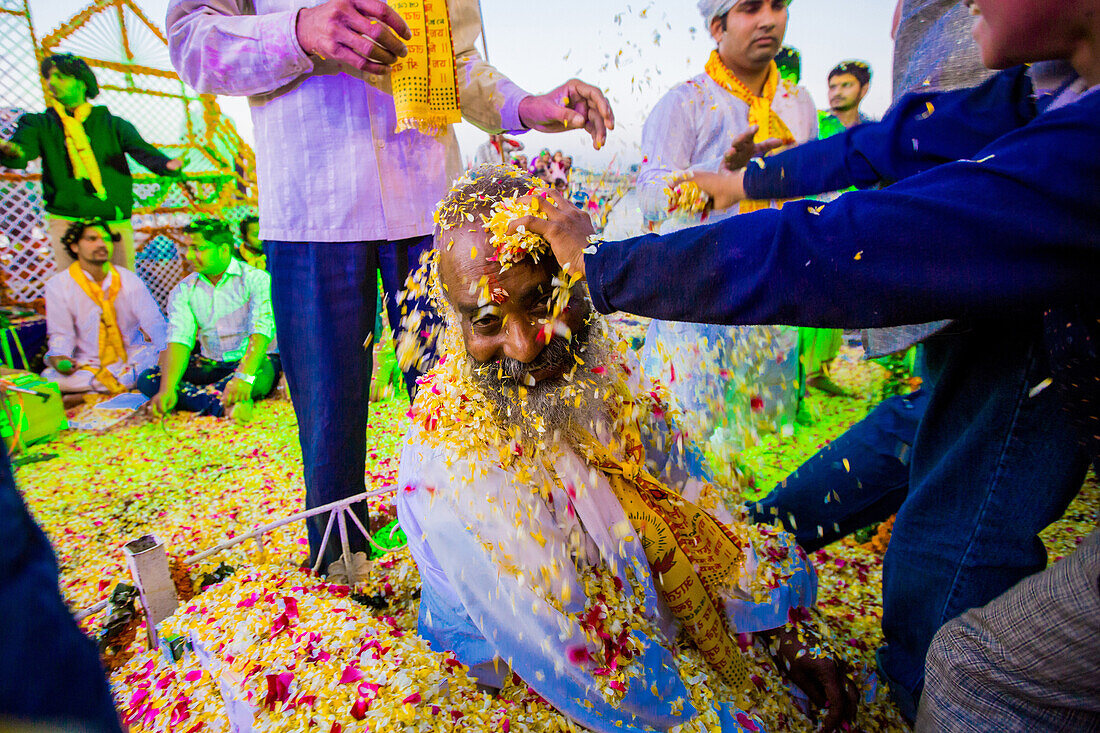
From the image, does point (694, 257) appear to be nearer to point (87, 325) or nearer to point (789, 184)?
point (789, 184)

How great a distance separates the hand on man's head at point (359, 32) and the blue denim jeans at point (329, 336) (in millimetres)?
706

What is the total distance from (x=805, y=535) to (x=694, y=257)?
184cm

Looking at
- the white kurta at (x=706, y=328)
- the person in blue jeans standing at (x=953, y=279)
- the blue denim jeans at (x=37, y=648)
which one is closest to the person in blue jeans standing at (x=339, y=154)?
the person in blue jeans standing at (x=953, y=279)

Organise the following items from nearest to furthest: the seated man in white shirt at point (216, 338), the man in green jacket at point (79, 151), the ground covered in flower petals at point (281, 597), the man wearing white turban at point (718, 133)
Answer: the ground covered in flower petals at point (281, 597), the man wearing white turban at point (718, 133), the seated man in white shirt at point (216, 338), the man in green jacket at point (79, 151)

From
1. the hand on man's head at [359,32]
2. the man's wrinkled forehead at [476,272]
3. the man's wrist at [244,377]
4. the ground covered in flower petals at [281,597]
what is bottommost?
the ground covered in flower petals at [281,597]

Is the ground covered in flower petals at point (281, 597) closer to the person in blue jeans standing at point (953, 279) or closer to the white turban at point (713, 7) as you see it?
the person in blue jeans standing at point (953, 279)

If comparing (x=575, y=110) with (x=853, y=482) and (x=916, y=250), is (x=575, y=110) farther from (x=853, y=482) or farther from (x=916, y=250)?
(x=853, y=482)

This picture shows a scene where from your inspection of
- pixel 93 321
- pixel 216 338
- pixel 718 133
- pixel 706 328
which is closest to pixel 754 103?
pixel 718 133

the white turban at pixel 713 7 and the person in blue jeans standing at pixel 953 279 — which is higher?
the white turban at pixel 713 7

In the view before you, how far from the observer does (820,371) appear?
18.0 ft

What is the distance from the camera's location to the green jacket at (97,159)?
22.7 ft

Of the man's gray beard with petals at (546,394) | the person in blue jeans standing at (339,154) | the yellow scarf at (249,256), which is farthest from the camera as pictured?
the yellow scarf at (249,256)

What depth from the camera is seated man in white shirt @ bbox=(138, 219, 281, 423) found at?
5.99 meters

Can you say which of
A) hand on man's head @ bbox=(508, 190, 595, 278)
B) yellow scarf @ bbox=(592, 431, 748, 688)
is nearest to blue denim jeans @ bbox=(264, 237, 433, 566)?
hand on man's head @ bbox=(508, 190, 595, 278)
